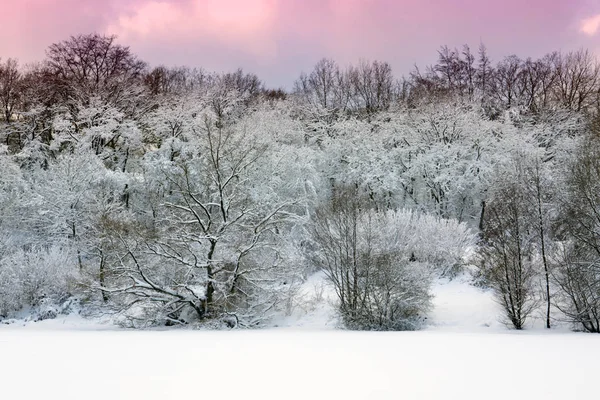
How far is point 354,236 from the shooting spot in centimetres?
1677

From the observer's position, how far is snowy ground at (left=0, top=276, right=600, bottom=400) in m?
4.55

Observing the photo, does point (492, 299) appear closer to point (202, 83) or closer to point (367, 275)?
point (367, 275)

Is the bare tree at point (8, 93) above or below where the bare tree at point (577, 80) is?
below

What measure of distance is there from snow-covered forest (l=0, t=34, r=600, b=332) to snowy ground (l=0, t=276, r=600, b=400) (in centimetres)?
768

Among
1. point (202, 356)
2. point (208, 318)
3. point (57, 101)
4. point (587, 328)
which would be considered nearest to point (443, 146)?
point (587, 328)

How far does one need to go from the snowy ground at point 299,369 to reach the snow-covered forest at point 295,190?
7685mm

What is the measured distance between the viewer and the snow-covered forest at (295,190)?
51.2ft

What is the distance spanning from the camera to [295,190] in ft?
89.0

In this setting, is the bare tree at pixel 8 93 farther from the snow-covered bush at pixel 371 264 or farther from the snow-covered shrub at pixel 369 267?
the snow-covered shrub at pixel 369 267

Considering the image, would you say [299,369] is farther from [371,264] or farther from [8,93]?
[8,93]

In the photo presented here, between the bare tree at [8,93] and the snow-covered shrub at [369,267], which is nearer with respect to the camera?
the snow-covered shrub at [369,267]

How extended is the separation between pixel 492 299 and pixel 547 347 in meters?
9.84

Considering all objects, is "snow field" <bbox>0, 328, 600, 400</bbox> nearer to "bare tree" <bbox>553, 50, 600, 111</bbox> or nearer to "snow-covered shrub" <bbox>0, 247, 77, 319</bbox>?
"snow-covered shrub" <bbox>0, 247, 77, 319</bbox>

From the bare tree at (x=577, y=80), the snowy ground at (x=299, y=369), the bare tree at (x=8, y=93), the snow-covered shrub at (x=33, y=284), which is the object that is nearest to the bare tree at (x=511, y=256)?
the snowy ground at (x=299, y=369)
